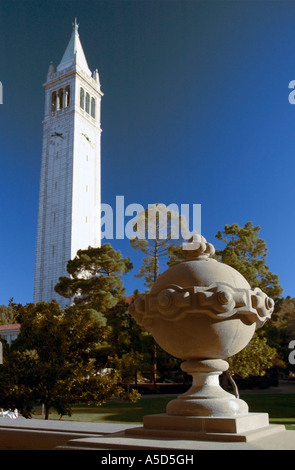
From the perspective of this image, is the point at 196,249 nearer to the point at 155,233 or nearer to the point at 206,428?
the point at 206,428

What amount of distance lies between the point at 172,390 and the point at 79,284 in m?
10.4

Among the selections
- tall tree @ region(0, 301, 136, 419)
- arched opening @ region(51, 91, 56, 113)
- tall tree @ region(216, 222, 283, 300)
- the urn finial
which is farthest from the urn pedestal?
arched opening @ region(51, 91, 56, 113)

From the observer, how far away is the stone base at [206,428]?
15.7 ft

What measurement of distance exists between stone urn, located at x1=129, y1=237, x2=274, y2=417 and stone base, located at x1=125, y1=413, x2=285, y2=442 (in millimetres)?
168

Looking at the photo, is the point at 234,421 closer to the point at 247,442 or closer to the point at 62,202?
the point at 247,442

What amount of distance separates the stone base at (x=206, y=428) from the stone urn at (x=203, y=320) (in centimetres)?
17

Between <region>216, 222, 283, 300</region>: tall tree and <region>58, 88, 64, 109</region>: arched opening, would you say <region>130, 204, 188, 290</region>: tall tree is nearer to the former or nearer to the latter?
<region>216, 222, 283, 300</region>: tall tree

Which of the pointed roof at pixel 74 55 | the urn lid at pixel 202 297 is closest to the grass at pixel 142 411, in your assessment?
the urn lid at pixel 202 297

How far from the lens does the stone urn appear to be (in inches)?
208

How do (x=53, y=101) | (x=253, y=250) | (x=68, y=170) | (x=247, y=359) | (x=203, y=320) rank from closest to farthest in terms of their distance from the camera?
(x=203, y=320) → (x=247, y=359) → (x=253, y=250) → (x=68, y=170) → (x=53, y=101)

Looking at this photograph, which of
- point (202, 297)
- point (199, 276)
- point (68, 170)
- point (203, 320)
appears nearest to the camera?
point (202, 297)

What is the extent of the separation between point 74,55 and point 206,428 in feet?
232

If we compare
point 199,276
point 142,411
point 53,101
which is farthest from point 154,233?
point 53,101

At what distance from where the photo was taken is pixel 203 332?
5.39 m
